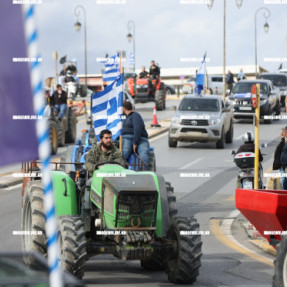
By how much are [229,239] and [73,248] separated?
5.23m

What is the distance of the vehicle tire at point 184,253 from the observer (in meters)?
11.1

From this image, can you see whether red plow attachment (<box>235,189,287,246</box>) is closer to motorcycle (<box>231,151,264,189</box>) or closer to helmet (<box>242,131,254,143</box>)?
motorcycle (<box>231,151,264,189</box>)

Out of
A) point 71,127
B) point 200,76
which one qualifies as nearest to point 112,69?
point 71,127

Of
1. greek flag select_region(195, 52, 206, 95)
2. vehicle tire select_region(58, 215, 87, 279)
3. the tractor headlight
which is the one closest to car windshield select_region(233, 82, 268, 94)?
greek flag select_region(195, 52, 206, 95)

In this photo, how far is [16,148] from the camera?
5.52 meters

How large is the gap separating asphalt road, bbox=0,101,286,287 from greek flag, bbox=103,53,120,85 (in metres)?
3.02

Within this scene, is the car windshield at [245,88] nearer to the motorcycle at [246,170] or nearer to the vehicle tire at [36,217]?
the motorcycle at [246,170]

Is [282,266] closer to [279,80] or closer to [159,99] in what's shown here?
[159,99]

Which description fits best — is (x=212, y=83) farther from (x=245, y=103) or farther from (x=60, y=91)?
(x=60, y=91)

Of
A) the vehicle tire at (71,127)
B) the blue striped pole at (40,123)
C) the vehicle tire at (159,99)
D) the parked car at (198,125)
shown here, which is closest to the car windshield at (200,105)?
the parked car at (198,125)

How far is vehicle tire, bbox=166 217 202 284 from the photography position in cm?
1108

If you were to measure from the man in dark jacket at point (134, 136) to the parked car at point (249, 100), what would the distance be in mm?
21142

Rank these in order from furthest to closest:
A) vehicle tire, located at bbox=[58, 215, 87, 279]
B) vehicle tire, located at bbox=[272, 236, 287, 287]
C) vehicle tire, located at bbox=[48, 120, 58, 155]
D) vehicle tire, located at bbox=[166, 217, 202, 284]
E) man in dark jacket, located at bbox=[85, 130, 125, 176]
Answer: vehicle tire, located at bbox=[48, 120, 58, 155]
man in dark jacket, located at bbox=[85, 130, 125, 176]
vehicle tire, located at bbox=[166, 217, 202, 284]
vehicle tire, located at bbox=[58, 215, 87, 279]
vehicle tire, located at bbox=[272, 236, 287, 287]

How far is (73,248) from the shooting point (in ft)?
35.5
